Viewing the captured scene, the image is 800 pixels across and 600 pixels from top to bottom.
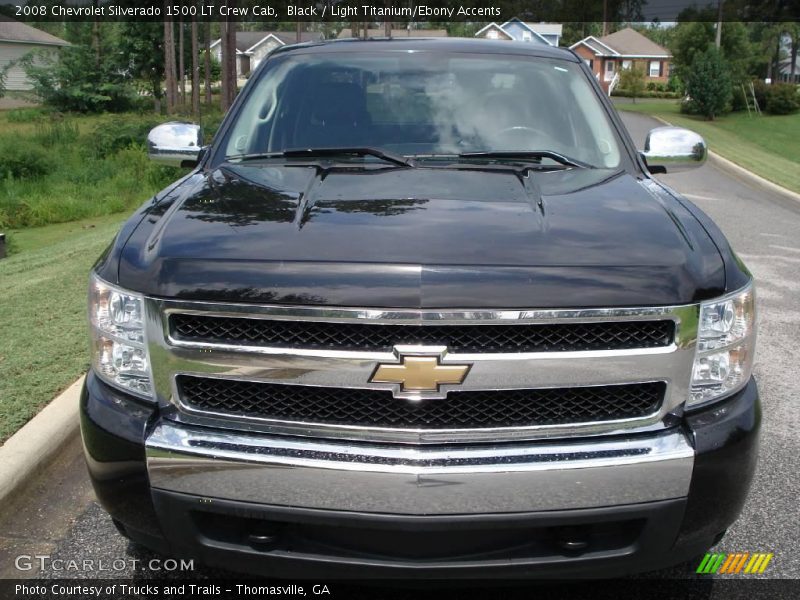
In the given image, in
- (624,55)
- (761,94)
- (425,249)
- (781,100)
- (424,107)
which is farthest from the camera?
(624,55)

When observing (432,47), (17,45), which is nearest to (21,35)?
(17,45)

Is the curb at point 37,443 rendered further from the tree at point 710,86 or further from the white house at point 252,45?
the white house at point 252,45

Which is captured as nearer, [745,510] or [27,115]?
[745,510]

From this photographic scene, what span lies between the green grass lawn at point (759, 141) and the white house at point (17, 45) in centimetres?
3999

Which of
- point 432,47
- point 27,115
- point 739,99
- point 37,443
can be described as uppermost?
point 432,47

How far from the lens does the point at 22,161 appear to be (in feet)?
64.2

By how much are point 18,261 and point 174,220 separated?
7062mm

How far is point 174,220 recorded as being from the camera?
2670 mm

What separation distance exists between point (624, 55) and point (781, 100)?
144 ft

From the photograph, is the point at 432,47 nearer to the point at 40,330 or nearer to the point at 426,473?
the point at 426,473

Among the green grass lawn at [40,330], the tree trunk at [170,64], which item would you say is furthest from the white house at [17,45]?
the green grass lawn at [40,330]

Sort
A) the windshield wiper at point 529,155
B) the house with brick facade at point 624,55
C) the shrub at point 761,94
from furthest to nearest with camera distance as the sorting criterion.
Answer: the house with brick facade at point 624,55
the shrub at point 761,94
the windshield wiper at point 529,155

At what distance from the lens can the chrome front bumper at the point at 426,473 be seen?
222 centimetres

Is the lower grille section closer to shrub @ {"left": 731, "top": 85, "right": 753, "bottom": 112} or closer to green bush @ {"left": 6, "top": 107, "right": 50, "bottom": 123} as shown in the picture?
green bush @ {"left": 6, "top": 107, "right": 50, "bottom": 123}
